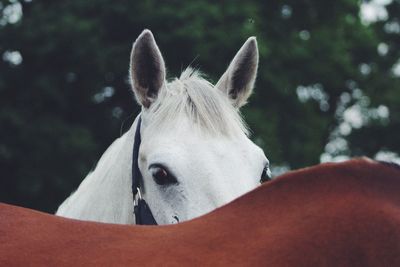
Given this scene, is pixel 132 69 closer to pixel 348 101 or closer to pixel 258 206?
pixel 258 206

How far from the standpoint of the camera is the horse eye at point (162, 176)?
3.64 metres

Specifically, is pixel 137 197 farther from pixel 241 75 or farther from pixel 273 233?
pixel 273 233

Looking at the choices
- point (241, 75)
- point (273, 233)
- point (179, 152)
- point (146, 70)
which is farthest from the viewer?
point (241, 75)

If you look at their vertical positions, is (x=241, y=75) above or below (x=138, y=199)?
above

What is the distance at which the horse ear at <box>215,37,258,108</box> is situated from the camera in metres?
4.33

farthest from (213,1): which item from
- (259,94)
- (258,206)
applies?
(258,206)

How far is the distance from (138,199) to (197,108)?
497 mm

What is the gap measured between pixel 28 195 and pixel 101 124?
255 centimetres

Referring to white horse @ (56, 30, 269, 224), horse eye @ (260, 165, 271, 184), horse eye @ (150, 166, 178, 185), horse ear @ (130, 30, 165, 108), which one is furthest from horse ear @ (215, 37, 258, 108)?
horse eye @ (150, 166, 178, 185)

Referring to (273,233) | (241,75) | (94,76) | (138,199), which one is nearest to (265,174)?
(138,199)

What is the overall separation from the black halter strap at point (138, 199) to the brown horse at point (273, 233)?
1802 millimetres

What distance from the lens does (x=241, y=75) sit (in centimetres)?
440

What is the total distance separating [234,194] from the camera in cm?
343

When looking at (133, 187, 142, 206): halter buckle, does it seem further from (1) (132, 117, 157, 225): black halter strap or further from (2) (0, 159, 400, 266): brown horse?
(2) (0, 159, 400, 266): brown horse
